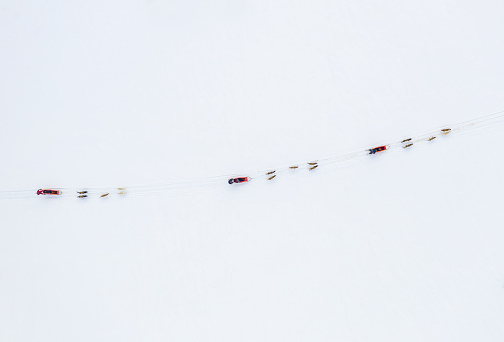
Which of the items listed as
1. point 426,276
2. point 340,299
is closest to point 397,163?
point 426,276

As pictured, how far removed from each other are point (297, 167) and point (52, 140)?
3118 millimetres

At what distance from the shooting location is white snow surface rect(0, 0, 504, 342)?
4.47m

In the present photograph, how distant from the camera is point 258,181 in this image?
4527 millimetres

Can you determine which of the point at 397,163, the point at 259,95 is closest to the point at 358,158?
the point at 397,163

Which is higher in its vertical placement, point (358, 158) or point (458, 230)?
point (358, 158)

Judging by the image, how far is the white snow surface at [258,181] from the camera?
447 centimetres

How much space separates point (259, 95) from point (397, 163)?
1.91 m

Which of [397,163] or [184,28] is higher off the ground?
[184,28]

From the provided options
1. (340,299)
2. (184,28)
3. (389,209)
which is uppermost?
(184,28)

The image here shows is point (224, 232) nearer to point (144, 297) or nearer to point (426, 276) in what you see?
point (144, 297)

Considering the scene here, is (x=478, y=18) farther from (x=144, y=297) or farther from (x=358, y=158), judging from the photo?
(x=144, y=297)

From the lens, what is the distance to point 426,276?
4.46 m

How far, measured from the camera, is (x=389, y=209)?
4.52 meters

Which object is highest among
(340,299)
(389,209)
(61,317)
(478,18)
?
(478,18)
